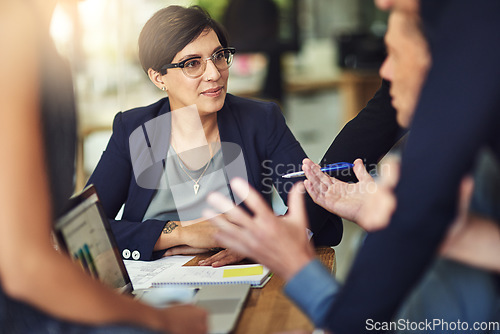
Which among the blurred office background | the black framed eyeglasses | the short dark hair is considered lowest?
the blurred office background

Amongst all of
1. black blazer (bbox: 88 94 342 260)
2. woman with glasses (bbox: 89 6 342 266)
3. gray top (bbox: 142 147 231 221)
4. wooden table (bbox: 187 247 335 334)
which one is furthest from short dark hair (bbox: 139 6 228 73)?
wooden table (bbox: 187 247 335 334)

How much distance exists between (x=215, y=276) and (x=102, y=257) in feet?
1.02

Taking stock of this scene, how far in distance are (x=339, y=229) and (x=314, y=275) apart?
83 centimetres

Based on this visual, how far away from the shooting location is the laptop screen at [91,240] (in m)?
1.14

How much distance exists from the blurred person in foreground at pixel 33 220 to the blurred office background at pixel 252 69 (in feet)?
15.2

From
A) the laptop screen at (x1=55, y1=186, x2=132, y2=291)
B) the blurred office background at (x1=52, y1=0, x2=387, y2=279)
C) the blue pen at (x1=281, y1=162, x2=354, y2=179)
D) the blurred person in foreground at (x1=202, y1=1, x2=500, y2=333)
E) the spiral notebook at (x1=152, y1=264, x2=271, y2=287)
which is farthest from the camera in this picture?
the blurred office background at (x1=52, y1=0, x2=387, y2=279)

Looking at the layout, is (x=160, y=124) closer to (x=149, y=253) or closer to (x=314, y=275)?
(x=149, y=253)

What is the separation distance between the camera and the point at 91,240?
4.10 feet

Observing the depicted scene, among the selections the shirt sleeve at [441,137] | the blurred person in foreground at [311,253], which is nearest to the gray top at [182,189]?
the blurred person in foreground at [311,253]

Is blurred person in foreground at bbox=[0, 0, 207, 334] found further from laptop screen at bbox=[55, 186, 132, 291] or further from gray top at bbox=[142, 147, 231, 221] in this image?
gray top at bbox=[142, 147, 231, 221]

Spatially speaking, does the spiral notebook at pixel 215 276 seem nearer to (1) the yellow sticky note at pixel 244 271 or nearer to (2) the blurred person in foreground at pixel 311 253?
(1) the yellow sticky note at pixel 244 271

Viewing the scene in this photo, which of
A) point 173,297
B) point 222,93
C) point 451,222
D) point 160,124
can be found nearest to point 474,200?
point 451,222

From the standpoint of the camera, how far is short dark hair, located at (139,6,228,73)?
1.98 metres

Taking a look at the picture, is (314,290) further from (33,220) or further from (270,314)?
(33,220)
